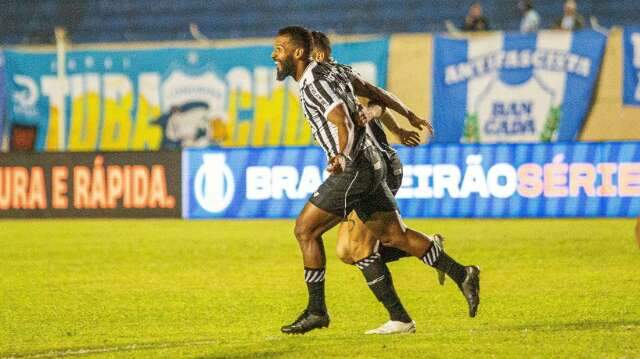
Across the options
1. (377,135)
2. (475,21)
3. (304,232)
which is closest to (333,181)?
(304,232)

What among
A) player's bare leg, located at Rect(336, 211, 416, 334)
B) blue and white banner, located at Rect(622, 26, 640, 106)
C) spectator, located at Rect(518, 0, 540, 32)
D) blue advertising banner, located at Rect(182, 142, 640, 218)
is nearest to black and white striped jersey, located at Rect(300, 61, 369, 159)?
player's bare leg, located at Rect(336, 211, 416, 334)

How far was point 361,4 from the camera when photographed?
90.1ft

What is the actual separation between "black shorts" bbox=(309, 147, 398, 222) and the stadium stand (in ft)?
59.0

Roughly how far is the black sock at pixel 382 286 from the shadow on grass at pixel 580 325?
26.1 inches

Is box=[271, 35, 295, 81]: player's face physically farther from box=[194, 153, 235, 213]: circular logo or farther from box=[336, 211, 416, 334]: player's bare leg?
box=[194, 153, 235, 213]: circular logo

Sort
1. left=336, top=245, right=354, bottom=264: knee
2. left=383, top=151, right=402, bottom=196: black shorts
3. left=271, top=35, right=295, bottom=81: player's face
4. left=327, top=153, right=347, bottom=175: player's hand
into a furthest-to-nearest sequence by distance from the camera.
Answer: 1. left=383, top=151, right=402, bottom=196: black shorts
2. left=336, top=245, right=354, bottom=264: knee
3. left=271, top=35, right=295, bottom=81: player's face
4. left=327, top=153, right=347, bottom=175: player's hand

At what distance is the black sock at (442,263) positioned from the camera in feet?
28.6

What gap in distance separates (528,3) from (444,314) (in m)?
16.3

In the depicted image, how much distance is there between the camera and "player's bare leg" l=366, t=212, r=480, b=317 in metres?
8.60

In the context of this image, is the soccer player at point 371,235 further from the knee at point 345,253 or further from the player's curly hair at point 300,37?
the player's curly hair at point 300,37

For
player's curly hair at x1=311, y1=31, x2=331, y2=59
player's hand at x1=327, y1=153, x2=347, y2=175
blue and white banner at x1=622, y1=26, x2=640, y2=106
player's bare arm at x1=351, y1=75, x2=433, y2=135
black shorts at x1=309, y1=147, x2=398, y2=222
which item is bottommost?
black shorts at x1=309, y1=147, x2=398, y2=222

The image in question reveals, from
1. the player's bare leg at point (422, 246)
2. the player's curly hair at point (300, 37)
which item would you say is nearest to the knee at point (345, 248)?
the player's bare leg at point (422, 246)

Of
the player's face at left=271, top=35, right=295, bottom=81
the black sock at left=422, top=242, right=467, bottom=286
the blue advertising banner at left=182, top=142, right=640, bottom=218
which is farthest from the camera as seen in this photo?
the blue advertising banner at left=182, top=142, right=640, bottom=218

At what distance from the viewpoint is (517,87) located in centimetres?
2316
